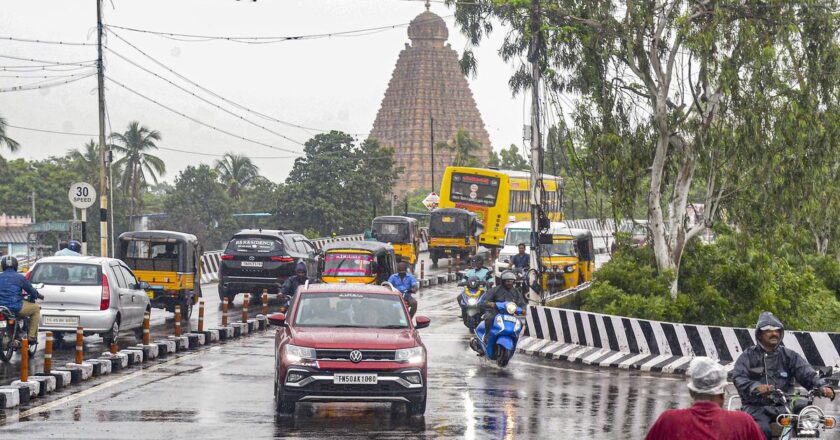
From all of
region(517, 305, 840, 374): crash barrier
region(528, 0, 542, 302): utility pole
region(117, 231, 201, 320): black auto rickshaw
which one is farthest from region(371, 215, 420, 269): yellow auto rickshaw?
region(517, 305, 840, 374): crash barrier

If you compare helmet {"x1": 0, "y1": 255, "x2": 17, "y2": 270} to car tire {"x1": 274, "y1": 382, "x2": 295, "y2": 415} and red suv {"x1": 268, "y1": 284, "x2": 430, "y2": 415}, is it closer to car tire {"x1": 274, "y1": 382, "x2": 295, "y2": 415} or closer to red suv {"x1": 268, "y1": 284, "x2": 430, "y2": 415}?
red suv {"x1": 268, "y1": 284, "x2": 430, "y2": 415}

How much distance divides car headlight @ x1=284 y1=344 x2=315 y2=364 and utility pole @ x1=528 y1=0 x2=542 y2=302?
14.8 meters

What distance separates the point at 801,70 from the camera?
92.3 feet

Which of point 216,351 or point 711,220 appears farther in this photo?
point 711,220

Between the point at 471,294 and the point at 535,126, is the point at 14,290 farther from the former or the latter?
the point at 535,126

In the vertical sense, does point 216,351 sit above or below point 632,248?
below

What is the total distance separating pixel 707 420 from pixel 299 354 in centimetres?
808

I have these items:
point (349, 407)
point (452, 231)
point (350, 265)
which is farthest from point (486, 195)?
point (349, 407)

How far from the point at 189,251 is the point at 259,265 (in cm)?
334

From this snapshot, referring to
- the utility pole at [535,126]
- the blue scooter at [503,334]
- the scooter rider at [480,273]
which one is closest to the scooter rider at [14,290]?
the blue scooter at [503,334]

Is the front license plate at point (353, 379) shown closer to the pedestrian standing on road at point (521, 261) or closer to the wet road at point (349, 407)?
the wet road at point (349, 407)

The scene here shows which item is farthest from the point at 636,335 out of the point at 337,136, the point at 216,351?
the point at 337,136

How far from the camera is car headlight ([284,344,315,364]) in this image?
13.6 m

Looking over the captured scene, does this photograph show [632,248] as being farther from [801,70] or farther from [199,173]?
[199,173]
